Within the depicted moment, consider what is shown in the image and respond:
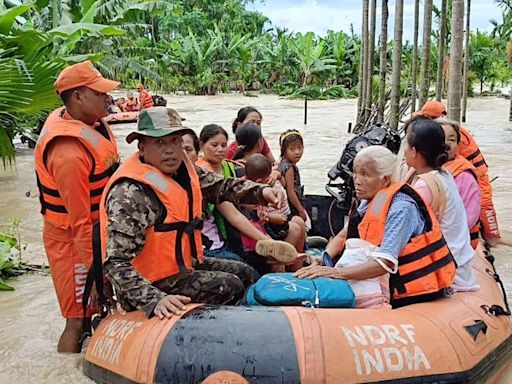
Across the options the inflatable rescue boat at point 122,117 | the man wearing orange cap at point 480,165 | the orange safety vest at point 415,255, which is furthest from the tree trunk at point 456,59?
the inflatable rescue boat at point 122,117

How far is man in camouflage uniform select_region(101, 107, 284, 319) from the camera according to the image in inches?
121

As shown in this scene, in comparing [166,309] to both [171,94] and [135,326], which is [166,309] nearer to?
[135,326]

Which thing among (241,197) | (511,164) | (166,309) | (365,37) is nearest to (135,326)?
(166,309)

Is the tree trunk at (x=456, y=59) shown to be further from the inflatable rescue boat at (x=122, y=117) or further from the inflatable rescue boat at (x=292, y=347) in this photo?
the inflatable rescue boat at (x=122, y=117)

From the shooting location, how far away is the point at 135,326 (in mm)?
3162

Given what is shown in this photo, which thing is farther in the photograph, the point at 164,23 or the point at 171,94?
the point at 164,23

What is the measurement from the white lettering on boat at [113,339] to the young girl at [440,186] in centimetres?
160

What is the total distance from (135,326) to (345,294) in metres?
1.02

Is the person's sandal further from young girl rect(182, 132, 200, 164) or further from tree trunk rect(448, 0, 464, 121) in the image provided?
tree trunk rect(448, 0, 464, 121)

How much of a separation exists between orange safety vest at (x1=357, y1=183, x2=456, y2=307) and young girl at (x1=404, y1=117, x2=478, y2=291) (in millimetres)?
278

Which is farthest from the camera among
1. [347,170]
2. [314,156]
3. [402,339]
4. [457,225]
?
[314,156]

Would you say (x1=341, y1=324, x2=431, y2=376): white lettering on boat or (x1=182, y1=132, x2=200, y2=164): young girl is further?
(x1=182, y1=132, x2=200, y2=164): young girl

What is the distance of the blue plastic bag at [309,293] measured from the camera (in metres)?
3.36

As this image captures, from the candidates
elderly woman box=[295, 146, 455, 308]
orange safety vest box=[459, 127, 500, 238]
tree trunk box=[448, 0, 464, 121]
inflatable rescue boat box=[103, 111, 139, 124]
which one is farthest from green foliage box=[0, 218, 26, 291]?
inflatable rescue boat box=[103, 111, 139, 124]
